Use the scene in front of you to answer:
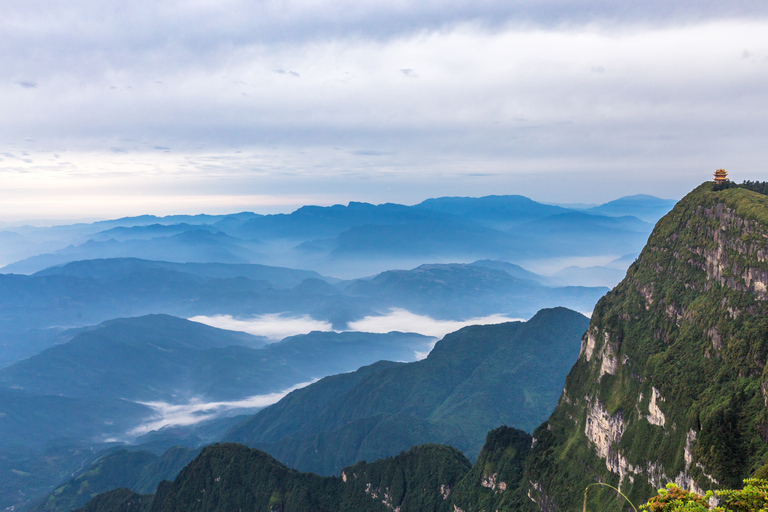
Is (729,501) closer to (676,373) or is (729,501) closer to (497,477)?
(676,373)

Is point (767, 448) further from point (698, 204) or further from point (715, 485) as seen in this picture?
point (698, 204)

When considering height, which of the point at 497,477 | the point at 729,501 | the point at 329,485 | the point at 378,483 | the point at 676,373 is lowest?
the point at 329,485

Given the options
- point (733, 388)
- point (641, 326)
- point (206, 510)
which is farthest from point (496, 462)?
point (206, 510)

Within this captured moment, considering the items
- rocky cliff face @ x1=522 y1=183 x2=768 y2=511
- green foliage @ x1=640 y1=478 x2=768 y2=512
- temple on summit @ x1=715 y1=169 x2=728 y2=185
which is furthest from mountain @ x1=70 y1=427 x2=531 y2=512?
green foliage @ x1=640 y1=478 x2=768 y2=512

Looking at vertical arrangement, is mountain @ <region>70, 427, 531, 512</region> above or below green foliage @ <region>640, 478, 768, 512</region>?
below

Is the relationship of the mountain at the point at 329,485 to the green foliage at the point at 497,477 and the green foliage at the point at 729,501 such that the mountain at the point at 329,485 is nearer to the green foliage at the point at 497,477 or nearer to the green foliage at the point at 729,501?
the green foliage at the point at 497,477

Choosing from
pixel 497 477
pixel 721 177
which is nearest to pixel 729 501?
pixel 721 177

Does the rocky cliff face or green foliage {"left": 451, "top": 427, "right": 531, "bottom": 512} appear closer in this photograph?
the rocky cliff face

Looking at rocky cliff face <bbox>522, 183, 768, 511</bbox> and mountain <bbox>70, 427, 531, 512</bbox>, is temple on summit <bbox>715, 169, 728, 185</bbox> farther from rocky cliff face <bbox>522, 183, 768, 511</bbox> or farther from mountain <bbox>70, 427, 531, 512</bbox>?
mountain <bbox>70, 427, 531, 512</bbox>

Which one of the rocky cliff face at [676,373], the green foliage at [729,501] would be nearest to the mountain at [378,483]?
the rocky cliff face at [676,373]
